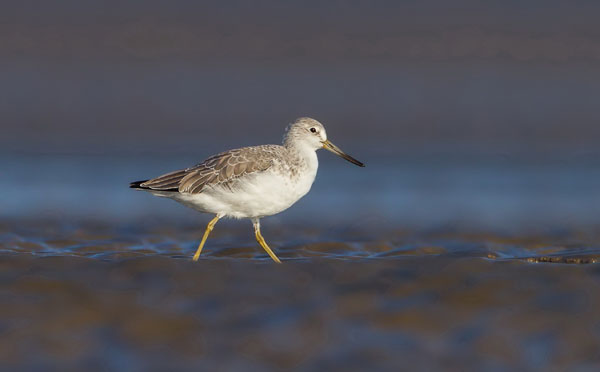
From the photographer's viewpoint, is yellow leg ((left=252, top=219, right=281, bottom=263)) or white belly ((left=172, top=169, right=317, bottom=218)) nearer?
yellow leg ((left=252, top=219, right=281, bottom=263))

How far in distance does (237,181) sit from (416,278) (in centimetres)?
294

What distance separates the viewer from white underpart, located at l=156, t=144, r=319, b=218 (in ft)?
34.8

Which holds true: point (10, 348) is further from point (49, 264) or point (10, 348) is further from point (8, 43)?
point (8, 43)

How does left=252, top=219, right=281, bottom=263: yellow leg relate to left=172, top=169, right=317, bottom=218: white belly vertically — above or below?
below

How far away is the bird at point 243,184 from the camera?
1062cm

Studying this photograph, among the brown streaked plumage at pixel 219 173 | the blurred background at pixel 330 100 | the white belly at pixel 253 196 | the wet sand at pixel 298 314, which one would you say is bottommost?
the wet sand at pixel 298 314

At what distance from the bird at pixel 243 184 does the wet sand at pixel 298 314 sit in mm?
1669

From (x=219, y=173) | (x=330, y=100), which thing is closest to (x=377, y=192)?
(x=219, y=173)

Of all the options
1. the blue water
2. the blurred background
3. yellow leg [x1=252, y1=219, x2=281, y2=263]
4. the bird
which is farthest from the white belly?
the blurred background

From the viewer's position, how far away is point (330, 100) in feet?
63.3

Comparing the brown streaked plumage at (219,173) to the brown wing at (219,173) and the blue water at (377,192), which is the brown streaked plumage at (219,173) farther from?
the blue water at (377,192)

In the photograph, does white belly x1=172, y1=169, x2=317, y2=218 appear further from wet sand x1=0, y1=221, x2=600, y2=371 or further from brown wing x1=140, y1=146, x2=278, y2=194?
wet sand x1=0, y1=221, x2=600, y2=371

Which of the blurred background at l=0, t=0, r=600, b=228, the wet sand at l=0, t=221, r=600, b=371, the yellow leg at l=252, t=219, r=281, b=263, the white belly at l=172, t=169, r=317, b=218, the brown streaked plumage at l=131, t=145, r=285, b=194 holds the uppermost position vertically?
the blurred background at l=0, t=0, r=600, b=228

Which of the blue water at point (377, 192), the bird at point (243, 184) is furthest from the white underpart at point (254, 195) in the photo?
the blue water at point (377, 192)
